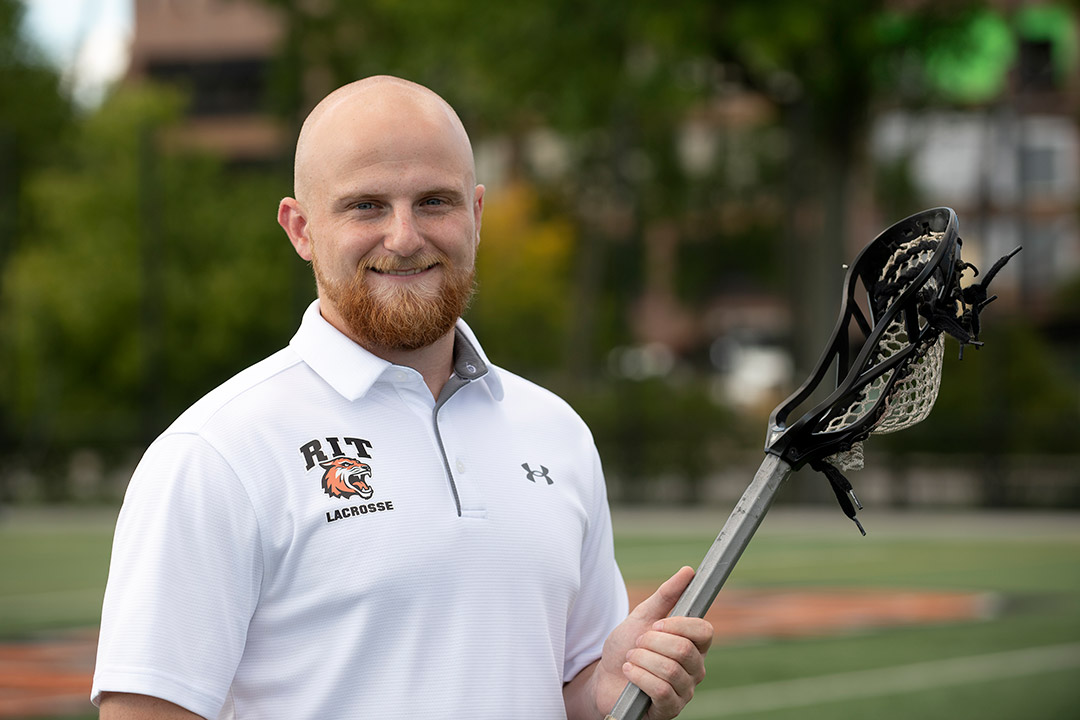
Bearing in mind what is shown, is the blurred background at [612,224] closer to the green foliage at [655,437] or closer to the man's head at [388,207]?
the green foliage at [655,437]

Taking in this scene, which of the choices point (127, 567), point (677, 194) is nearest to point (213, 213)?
point (677, 194)

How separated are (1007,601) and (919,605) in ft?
3.14

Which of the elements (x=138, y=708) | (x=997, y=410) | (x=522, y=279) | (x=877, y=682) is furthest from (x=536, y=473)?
(x=522, y=279)

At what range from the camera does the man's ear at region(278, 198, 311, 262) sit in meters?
2.74

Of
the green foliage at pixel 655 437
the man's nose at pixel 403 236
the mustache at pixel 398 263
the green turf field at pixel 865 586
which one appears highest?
the man's nose at pixel 403 236

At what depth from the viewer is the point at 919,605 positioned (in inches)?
541

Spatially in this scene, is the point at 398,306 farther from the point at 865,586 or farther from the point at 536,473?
the point at 865,586

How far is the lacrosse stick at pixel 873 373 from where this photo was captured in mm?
2514

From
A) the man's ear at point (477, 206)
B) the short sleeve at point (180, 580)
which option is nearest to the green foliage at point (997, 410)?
the man's ear at point (477, 206)

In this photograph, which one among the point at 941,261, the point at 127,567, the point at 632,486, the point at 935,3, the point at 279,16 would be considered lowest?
the point at 632,486

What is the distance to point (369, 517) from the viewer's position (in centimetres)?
249

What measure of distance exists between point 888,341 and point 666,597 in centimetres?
57

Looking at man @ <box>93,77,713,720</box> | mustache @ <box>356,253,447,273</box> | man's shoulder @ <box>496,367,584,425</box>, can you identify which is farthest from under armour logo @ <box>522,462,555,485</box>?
mustache @ <box>356,253,447,273</box>

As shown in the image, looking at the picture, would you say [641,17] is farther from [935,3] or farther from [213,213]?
[213,213]
